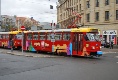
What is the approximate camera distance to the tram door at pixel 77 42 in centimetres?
2764

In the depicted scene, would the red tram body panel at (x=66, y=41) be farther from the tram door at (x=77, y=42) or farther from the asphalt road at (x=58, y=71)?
the asphalt road at (x=58, y=71)

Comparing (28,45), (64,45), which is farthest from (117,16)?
(64,45)

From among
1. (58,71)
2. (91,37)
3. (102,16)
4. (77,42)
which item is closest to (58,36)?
(77,42)

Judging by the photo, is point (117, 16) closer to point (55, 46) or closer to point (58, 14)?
point (55, 46)

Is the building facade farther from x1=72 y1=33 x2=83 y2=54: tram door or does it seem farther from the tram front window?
the tram front window

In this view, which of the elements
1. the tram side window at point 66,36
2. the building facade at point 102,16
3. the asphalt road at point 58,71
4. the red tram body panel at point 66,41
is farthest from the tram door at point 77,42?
the building facade at point 102,16

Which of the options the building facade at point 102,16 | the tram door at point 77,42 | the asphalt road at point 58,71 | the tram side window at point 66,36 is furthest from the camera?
the building facade at point 102,16

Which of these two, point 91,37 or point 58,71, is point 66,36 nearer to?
point 91,37

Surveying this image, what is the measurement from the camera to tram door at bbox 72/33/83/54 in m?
27.6

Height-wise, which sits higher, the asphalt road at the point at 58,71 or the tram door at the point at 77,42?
the tram door at the point at 77,42

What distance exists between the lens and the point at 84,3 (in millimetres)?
63656

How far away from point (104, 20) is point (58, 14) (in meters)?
41.4

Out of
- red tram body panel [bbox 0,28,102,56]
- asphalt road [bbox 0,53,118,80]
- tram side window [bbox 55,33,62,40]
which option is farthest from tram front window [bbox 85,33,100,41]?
asphalt road [bbox 0,53,118,80]

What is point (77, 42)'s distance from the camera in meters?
28.1
